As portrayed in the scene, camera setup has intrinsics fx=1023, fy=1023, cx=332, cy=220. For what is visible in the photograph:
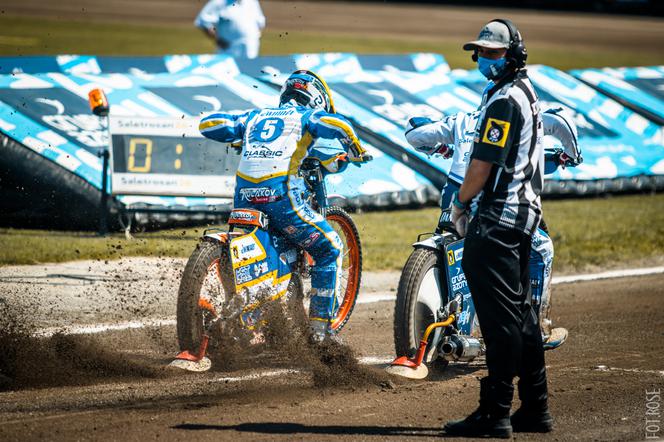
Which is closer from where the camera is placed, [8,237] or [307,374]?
[307,374]

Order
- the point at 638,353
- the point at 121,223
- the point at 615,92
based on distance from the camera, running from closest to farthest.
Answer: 1. the point at 638,353
2. the point at 121,223
3. the point at 615,92

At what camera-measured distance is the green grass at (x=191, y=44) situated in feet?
88.0

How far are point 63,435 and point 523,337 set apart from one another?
2.50 meters

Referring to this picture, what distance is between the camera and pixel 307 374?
21.9ft

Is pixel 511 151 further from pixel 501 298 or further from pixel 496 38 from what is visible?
pixel 501 298

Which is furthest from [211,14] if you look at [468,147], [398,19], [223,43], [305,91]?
[398,19]

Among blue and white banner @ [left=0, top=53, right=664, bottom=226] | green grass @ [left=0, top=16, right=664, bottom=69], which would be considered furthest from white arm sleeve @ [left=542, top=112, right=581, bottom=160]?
green grass @ [left=0, top=16, right=664, bottom=69]

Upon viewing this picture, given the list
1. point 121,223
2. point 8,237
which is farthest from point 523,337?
point 8,237

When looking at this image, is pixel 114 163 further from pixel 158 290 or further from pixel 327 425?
pixel 327 425

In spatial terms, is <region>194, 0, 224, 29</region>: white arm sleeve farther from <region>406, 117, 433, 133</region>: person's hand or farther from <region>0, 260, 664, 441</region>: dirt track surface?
<region>406, 117, 433, 133</region>: person's hand

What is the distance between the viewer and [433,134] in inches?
272

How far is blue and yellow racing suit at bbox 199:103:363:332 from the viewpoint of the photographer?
266 inches

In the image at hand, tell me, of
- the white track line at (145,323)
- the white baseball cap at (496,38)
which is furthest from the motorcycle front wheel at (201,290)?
the white baseball cap at (496,38)

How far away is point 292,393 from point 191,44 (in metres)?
23.9
